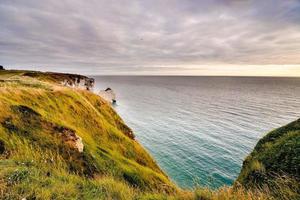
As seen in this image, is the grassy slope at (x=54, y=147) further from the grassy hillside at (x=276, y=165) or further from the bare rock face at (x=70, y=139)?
the grassy hillside at (x=276, y=165)

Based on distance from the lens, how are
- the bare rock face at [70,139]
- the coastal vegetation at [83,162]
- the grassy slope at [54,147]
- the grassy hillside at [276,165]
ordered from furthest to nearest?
the bare rock face at [70,139] → the grassy hillside at [276,165] → the grassy slope at [54,147] → the coastal vegetation at [83,162]

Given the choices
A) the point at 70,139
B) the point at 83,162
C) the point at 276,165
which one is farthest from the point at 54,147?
the point at 276,165

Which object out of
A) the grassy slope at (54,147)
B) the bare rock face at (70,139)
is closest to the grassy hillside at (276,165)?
the grassy slope at (54,147)

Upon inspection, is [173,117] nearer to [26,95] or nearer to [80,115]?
[80,115]

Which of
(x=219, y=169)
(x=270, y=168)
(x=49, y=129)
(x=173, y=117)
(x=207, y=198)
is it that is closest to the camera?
(x=207, y=198)

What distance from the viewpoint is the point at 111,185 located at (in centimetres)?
584

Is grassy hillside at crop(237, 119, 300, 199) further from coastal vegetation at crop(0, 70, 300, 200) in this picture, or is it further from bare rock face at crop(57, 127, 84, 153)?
bare rock face at crop(57, 127, 84, 153)

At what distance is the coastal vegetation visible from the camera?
515cm

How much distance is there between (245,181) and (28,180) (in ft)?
23.5

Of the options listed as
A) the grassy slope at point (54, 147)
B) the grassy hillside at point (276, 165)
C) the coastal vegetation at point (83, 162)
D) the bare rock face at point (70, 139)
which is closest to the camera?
the coastal vegetation at point (83, 162)

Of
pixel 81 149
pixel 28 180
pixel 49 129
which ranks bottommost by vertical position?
pixel 81 149

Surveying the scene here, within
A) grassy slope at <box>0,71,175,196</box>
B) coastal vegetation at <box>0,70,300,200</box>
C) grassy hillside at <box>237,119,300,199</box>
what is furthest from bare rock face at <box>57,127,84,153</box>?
grassy hillside at <box>237,119,300,199</box>

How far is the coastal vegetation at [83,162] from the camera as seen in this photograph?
203 inches

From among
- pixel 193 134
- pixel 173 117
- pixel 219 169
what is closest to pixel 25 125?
pixel 219 169
